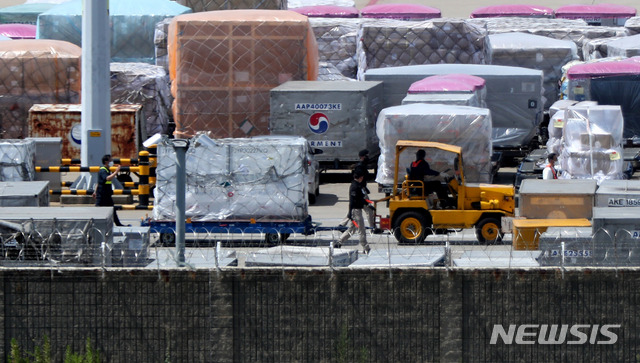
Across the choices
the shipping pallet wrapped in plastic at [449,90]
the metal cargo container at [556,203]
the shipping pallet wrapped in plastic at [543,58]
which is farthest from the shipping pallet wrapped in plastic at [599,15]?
the metal cargo container at [556,203]

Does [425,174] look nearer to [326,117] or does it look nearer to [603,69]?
[326,117]

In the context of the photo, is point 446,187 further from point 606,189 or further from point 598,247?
point 598,247

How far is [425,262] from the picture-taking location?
12.5 meters

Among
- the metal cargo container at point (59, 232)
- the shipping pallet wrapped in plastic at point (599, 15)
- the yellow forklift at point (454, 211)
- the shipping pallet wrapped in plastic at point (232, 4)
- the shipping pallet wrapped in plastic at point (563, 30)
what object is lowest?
the yellow forklift at point (454, 211)

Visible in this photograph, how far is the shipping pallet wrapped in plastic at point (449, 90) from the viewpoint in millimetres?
26281

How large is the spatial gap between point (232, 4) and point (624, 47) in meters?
12.6

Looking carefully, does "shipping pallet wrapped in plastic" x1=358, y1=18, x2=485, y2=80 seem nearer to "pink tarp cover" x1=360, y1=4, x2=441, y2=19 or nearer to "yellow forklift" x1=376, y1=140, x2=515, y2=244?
"yellow forklift" x1=376, y1=140, x2=515, y2=244

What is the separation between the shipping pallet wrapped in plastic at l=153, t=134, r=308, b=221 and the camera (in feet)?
66.0

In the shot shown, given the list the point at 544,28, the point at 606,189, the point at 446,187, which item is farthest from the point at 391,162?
the point at 544,28

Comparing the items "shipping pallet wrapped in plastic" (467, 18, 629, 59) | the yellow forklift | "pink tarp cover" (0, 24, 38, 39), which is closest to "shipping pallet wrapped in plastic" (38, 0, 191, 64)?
"pink tarp cover" (0, 24, 38, 39)

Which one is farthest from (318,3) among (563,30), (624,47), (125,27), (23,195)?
(23,195)

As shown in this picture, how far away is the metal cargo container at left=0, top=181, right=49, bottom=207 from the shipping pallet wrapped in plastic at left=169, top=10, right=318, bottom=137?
10900mm

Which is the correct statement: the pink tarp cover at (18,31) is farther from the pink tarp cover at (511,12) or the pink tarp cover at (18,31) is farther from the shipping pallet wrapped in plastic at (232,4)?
the pink tarp cover at (511,12)

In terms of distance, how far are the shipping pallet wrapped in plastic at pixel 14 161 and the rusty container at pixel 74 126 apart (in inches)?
200
